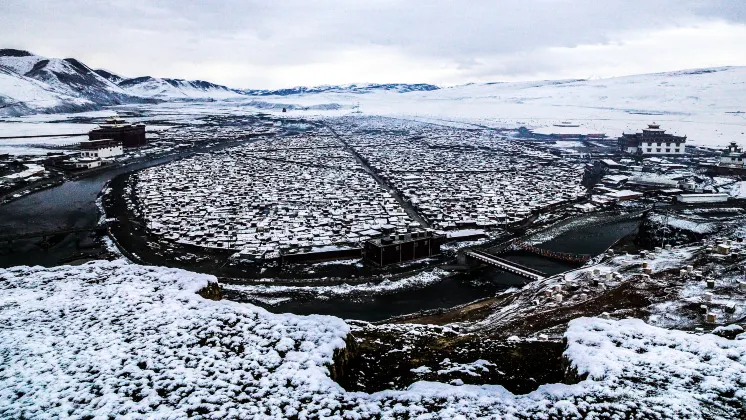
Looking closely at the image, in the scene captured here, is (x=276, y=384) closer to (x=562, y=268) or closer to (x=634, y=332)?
(x=634, y=332)

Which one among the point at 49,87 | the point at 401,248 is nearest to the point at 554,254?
the point at 401,248

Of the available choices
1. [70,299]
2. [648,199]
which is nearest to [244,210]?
[70,299]

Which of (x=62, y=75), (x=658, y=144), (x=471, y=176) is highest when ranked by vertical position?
(x=62, y=75)

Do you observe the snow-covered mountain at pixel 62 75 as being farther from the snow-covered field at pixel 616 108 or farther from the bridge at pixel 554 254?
the bridge at pixel 554 254

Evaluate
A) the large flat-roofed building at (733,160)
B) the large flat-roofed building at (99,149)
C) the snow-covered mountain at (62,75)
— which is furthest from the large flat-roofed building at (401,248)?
the snow-covered mountain at (62,75)

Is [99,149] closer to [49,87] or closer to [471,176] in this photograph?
[471,176]

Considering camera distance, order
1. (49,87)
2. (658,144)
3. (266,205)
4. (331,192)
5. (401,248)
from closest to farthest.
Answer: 1. (401,248)
2. (266,205)
3. (331,192)
4. (658,144)
5. (49,87)
